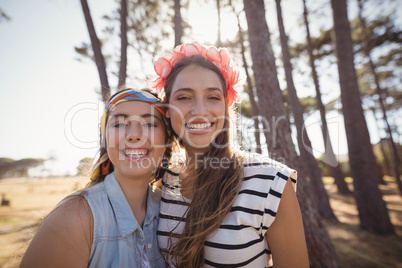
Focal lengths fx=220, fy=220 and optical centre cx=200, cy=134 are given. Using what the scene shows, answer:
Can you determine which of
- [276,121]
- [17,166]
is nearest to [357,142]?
[276,121]

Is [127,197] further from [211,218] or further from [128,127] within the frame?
[211,218]

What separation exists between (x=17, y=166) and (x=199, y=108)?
39.8 metres

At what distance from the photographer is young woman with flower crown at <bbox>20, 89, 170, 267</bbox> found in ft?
4.38

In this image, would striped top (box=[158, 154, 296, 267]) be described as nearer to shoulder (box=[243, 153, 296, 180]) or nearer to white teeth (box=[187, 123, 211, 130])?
shoulder (box=[243, 153, 296, 180])

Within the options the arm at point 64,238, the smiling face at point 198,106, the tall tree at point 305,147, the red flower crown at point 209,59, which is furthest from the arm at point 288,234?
the tall tree at point 305,147

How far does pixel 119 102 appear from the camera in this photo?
1.96 meters

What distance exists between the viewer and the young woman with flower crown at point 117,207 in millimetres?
1334

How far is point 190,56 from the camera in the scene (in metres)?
2.17

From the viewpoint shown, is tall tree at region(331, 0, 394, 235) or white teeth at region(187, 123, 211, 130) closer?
white teeth at region(187, 123, 211, 130)

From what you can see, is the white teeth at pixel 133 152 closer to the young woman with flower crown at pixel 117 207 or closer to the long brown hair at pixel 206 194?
the young woman with flower crown at pixel 117 207

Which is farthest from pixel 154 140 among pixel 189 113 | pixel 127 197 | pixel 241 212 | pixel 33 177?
pixel 33 177

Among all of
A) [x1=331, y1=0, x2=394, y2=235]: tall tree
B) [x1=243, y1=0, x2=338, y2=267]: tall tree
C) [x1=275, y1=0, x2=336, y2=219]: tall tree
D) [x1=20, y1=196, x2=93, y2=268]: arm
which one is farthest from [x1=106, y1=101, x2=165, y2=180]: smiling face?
[x1=275, y1=0, x2=336, y2=219]: tall tree

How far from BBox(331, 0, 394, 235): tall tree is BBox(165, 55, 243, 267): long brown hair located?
20.2 ft

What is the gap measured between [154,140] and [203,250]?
37.9 inches
